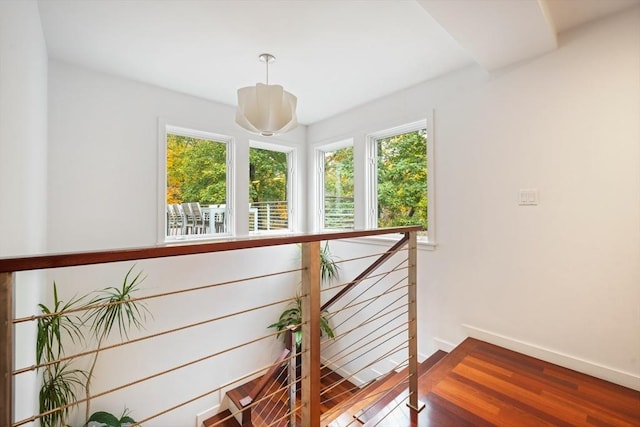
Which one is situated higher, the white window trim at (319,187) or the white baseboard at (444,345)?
the white window trim at (319,187)

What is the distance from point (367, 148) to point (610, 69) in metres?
2.10

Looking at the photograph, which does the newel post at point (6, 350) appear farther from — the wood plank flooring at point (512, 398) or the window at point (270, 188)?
the window at point (270, 188)

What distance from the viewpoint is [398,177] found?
3.27 metres

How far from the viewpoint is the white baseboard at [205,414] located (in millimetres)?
3148

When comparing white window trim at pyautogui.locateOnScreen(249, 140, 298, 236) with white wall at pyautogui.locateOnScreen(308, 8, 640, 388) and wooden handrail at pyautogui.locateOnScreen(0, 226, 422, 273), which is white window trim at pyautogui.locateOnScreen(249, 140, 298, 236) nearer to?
white wall at pyautogui.locateOnScreen(308, 8, 640, 388)

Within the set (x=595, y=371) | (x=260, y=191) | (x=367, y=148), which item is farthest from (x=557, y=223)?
(x=260, y=191)

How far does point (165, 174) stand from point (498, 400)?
3.42 metres

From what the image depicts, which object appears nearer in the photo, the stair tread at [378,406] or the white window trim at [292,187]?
the stair tread at [378,406]

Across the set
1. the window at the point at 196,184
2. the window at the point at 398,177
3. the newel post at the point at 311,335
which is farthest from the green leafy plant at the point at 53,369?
the window at the point at 398,177

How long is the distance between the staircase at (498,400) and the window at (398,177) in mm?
1341

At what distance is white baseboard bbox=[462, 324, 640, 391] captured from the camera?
181 cm

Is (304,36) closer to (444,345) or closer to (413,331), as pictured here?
(413,331)

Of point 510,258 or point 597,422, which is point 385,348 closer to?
point 510,258

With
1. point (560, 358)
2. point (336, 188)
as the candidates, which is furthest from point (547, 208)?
point (336, 188)
